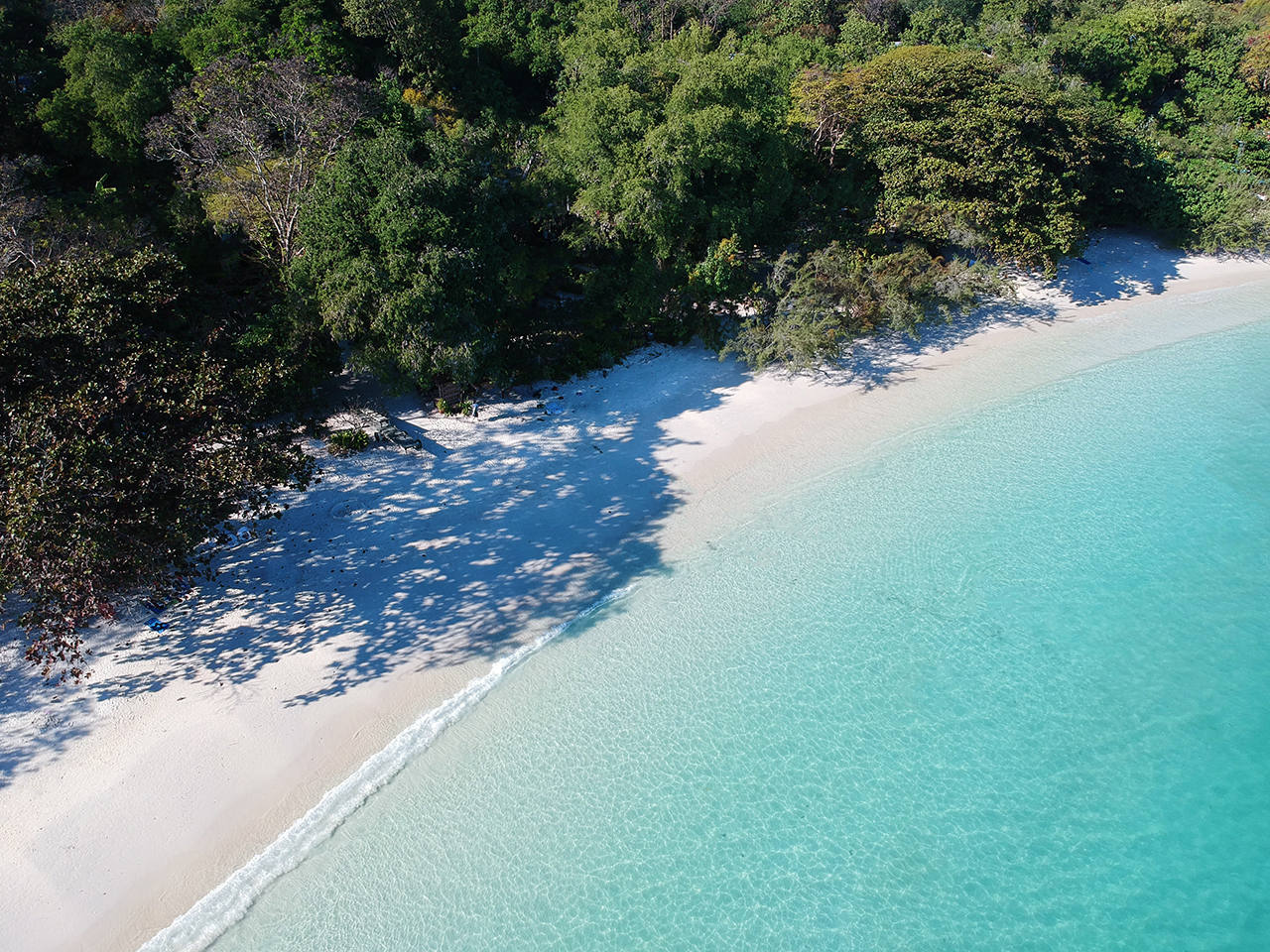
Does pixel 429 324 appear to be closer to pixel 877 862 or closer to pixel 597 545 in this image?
pixel 597 545

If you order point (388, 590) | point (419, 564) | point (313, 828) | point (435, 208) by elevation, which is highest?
point (435, 208)

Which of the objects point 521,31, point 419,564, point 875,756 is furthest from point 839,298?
point 521,31

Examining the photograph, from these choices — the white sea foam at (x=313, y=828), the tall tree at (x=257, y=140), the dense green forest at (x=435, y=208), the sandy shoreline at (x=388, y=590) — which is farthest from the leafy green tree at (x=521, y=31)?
the white sea foam at (x=313, y=828)

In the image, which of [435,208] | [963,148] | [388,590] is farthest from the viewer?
[963,148]

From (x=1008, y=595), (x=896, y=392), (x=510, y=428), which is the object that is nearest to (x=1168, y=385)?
(x=896, y=392)

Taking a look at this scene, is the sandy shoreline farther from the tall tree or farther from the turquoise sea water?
the tall tree

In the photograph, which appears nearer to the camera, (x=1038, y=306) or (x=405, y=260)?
(x=405, y=260)

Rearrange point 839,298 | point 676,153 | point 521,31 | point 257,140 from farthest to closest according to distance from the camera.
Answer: point 521,31
point 839,298
point 676,153
point 257,140

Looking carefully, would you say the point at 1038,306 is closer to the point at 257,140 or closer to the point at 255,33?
the point at 257,140
